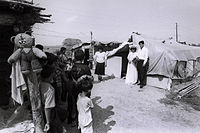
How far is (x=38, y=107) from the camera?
3133 mm

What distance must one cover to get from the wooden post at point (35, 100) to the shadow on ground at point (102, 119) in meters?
1.55

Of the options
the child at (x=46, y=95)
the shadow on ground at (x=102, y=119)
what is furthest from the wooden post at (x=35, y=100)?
the shadow on ground at (x=102, y=119)

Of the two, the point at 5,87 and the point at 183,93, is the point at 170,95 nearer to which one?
the point at 183,93

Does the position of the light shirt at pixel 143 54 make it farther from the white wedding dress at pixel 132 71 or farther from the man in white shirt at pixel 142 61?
the white wedding dress at pixel 132 71

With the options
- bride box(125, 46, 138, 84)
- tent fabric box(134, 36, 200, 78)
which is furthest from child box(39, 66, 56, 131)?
tent fabric box(134, 36, 200, 78)

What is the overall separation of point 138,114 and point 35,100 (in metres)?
3.38

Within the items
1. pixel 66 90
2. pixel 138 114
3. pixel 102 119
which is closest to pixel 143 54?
pixel 138 114

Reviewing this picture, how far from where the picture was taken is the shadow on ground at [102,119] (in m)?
4.47

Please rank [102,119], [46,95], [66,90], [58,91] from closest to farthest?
1. [46,95]
2. [58,91]
3. [66,90]
4. [102,119]

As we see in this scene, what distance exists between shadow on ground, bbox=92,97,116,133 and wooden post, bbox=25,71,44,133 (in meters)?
1.55

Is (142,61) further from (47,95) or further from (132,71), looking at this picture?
(47,95)

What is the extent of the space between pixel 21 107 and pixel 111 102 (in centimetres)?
344

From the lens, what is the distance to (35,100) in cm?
310

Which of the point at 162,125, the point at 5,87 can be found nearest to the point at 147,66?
the point at 162,125
